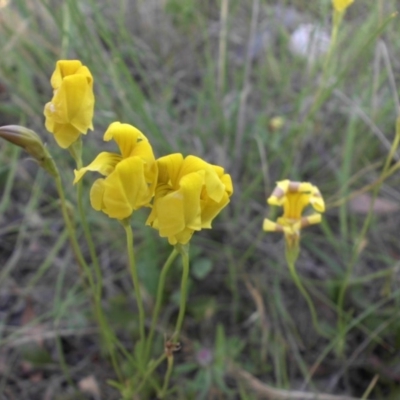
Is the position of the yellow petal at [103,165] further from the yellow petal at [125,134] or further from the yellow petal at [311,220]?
the yellow petal at [311,220]

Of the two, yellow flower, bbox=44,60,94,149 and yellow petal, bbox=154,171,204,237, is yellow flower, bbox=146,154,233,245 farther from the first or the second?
yellow flower, bbox=44,60,94,149

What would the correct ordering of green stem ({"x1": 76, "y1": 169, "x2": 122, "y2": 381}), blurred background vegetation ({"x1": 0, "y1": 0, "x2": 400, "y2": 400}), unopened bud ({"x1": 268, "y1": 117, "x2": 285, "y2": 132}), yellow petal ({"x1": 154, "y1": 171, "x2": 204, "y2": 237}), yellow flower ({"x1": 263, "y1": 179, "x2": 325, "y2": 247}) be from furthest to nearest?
1. unopened bud ({"x1": 268, "y1": 117, "x2": 285, "y2": 132})
2. blurred background vegetation ({"x1": 0, "y1": 0, "x2": 400, "y2": 400})
3. yellow flower ({"x1": 263, "y1": 179, "x2": 325, "y2": 247})
4. green stem ({"x1": 76, "y1": 169, "x2": 122, "y2": 381})
5. yellow petal ({"x1": 154, "y1": 171, "x2": 204, "y2": 237})

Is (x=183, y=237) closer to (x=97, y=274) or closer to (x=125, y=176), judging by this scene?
(x=125, y=176)

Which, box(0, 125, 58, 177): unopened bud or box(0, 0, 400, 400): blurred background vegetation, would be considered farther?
box(0, 0, 400, 400): blurred background vegetation

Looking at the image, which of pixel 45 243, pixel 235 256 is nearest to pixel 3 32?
pixel 45 243

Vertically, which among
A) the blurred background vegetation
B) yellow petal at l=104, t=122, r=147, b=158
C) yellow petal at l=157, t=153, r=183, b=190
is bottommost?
the blurred background vegetation

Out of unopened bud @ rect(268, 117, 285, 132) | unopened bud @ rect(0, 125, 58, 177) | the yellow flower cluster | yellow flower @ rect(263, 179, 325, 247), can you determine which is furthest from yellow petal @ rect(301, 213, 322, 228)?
unopened bud @ rect(268, 117, 285, 132)
